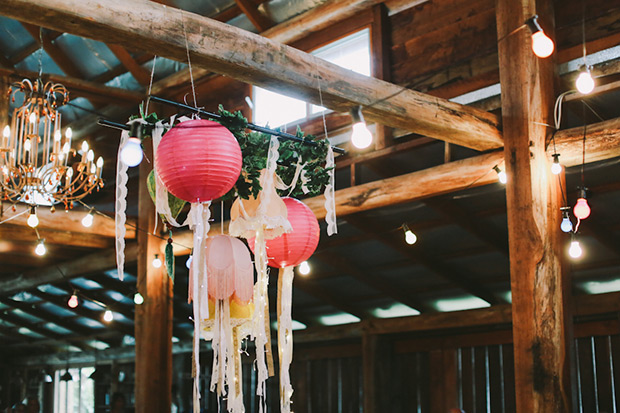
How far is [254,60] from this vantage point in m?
4.01

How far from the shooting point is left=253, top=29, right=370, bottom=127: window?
268 inches

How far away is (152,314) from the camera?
766 centimetres

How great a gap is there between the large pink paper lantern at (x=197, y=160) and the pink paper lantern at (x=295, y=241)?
2.02 feet

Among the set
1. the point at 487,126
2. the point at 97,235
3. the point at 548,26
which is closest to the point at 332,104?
the point at 487,126

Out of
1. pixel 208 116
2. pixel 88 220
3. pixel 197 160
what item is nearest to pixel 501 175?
pixel 208 116

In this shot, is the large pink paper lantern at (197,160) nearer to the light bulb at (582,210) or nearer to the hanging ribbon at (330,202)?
the hanging ribbon at (330,202)

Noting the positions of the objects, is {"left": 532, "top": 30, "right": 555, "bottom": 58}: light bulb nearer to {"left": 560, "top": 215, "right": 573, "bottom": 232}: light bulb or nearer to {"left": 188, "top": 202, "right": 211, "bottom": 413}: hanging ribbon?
{"left": 560, "top": 215, "right": 573, "bottom": 232}: light bulb

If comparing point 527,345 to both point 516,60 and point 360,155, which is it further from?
point 360,155

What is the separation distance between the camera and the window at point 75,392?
1350cm

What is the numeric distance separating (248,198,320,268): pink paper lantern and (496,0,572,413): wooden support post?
1.61 m

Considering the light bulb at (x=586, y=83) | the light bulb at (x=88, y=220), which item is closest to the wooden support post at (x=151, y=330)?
the light bulb at (x=88, y=220)

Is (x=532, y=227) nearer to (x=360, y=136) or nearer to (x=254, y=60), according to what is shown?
(x=360, y=136)

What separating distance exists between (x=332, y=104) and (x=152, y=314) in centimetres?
403

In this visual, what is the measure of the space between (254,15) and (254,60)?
353 centimetres
